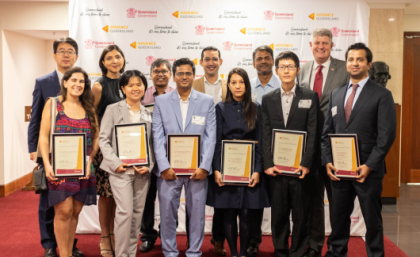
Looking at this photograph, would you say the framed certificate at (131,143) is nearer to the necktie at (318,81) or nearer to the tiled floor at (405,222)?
the necktie at (318,81)

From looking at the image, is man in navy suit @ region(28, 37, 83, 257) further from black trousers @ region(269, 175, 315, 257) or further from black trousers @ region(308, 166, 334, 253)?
black trousers @ region(308, 166, 334, 253)

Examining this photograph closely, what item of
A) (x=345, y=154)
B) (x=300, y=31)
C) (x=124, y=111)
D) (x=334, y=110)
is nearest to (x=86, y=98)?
(x=124, y=111)

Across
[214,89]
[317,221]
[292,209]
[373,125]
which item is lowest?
[317,221]

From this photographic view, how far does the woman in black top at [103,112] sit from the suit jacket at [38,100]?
412 millimetres

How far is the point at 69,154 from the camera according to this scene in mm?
3014

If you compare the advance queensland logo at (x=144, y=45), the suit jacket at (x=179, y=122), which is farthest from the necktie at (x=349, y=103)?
the advance queensland logo at (x=144, y=45)

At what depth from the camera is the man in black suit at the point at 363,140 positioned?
9.57ft

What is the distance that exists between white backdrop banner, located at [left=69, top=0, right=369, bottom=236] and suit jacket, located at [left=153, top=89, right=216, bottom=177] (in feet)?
4.17

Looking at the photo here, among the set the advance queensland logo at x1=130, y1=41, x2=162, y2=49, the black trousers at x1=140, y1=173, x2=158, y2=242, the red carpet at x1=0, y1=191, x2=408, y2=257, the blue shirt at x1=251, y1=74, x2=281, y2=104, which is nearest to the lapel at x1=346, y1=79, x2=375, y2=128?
the blue shirt at x1=251, y1=74, x2=281, y2=104

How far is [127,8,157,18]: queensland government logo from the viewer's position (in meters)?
4.25

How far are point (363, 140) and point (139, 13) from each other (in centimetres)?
298

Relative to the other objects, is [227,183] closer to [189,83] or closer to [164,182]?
[164,182]

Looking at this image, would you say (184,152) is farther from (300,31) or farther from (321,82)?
(300,31)

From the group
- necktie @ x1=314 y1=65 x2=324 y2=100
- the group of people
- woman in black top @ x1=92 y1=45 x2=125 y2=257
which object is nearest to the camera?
the group of people
